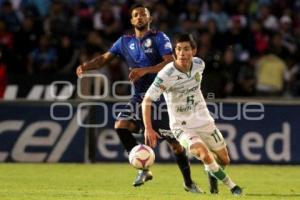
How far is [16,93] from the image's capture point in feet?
59.8

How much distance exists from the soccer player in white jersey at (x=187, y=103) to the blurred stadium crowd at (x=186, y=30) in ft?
22.3

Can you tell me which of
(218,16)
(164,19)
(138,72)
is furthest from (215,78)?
(138,72)

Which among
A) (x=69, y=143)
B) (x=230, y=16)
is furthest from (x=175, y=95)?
(x=230, y=16)

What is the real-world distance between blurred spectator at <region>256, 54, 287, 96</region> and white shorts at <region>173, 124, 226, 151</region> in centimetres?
862

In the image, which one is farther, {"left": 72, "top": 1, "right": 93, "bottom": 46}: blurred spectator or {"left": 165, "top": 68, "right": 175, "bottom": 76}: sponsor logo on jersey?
{"left": 72, "top": 1, "right": 93, "bottom": 46}: blurred spectator

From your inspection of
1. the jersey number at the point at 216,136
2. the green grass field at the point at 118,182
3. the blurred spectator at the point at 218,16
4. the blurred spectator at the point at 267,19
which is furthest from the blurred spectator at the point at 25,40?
the jersey number at the point at 216,136

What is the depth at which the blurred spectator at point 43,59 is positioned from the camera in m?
18.6

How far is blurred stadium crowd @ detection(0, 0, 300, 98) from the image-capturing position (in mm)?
18750

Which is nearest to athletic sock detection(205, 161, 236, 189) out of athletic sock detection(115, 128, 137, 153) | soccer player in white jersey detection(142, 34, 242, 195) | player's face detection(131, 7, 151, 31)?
soccer player in white jersey detection(142, 34, 242, 195)

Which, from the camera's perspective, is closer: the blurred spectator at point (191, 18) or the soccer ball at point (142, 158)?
the soccer ball at point (142, 158)

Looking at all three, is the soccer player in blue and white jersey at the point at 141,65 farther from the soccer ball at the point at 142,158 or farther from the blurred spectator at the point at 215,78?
the blurred spectator at the point at 215,78

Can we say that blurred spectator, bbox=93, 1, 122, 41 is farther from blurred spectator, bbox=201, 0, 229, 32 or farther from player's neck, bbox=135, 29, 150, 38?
player's neck, bbox=135, 29, 150, 38

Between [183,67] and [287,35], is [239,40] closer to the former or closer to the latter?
[287,35]

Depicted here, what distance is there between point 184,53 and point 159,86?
49 centimetres
